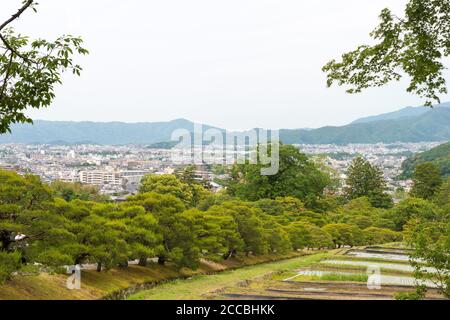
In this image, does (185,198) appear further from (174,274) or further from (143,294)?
(143,294)

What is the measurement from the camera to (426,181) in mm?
51000

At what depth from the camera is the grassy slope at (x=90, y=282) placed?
11.8m

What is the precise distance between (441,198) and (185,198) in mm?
22030

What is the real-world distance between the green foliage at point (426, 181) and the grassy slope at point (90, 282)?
36.5 meters

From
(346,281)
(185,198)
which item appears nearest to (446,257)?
(346,281)

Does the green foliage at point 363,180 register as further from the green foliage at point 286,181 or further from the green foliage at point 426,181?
the green foliage at point 286,181

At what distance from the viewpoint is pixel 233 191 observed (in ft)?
154

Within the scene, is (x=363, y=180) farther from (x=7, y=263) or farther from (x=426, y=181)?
(x=7, y=263)

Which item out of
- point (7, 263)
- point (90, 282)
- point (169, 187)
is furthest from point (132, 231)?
point (169, 187)

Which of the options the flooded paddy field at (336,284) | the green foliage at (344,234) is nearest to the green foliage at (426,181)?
the green foliage at (344,234)

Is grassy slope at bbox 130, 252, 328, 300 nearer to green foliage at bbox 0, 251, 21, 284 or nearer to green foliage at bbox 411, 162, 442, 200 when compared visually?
green foliage at bbox 0, 251, 21, 284

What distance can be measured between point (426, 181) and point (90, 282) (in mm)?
44223

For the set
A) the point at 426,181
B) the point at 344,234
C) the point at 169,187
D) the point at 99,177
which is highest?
the point at 169,187

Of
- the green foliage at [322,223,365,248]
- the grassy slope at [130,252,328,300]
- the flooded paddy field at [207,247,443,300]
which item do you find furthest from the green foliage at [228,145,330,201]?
the grassy slope at [130,252,328,300]
